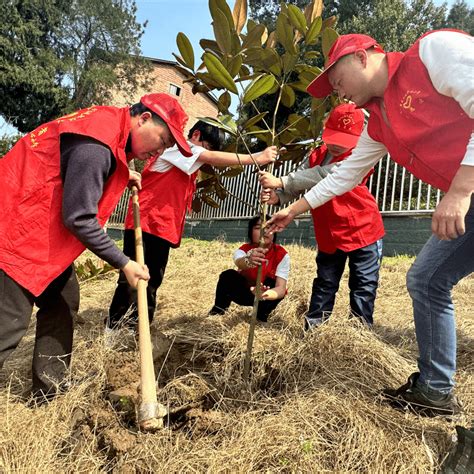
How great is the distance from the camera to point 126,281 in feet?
8.45

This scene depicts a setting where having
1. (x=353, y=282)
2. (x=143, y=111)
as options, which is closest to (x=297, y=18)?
(x=143, y=111)

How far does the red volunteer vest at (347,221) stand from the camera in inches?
102

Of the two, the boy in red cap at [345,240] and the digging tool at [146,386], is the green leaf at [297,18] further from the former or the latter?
the digging tool at [146,386]

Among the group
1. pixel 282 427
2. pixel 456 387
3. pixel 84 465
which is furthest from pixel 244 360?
pixel 456 387

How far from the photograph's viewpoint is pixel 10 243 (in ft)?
5.58

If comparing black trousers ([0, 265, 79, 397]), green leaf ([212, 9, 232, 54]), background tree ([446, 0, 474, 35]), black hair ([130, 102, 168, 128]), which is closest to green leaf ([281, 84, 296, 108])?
green leaf ([212, 9, 232, 54])

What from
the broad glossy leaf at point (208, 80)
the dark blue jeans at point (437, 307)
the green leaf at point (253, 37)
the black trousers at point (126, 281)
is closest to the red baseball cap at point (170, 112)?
the broad glossy leaf at point (208, 80)

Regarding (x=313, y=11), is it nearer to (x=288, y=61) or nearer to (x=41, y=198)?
(x=288, y=61)

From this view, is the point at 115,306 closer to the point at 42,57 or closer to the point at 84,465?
the point at 84,465

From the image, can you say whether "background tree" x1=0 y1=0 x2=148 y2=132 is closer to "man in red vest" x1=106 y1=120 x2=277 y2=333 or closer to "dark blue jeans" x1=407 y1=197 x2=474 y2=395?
"man in red vest" x1=106 y1=120 x2=277 y2=333

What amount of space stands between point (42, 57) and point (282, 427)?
856 inches

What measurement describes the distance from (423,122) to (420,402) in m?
1.08

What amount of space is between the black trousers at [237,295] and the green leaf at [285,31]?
1.62m

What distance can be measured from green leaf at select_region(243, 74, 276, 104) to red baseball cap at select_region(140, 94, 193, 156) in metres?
0.32
